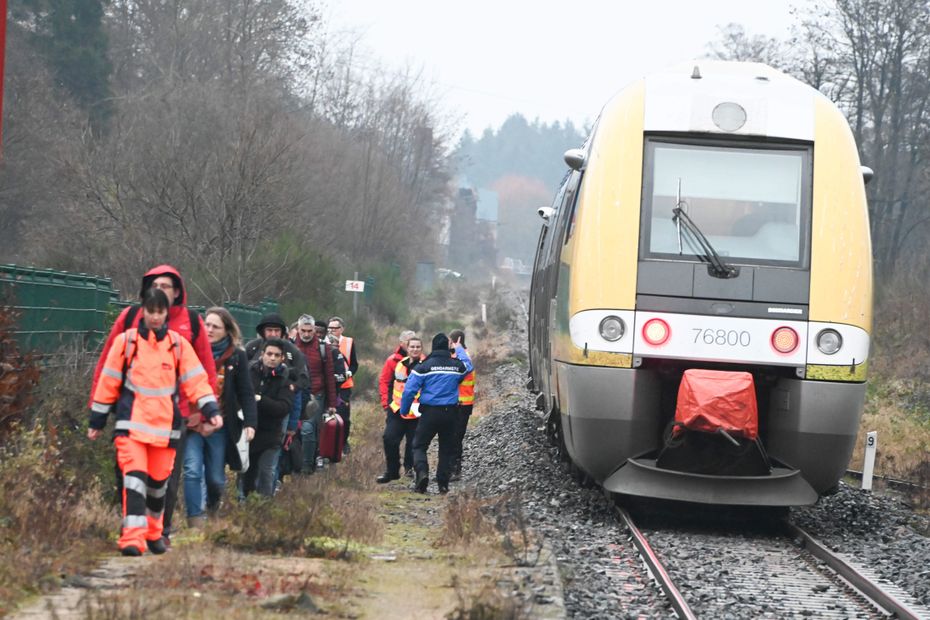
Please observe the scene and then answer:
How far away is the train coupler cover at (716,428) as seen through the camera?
9695 mm

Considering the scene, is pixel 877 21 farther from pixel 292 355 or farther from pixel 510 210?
pixel 510 210

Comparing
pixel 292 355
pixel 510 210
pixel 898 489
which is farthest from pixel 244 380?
pixel 510 210

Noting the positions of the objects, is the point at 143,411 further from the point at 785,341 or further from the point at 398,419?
the point at 398,419

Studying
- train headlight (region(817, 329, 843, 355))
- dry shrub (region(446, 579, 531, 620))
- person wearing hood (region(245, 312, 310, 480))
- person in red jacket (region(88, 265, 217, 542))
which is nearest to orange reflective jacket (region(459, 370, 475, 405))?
person wearing hood (region(245, 312, 310, 480))

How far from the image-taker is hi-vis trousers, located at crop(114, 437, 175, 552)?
756 cm

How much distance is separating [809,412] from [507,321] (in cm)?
4035

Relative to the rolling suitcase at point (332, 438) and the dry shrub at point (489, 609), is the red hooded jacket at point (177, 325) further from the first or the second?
the rolling suitcase at point (332, 438)

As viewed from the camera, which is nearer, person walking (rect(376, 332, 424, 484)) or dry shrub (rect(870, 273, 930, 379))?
person walking (rect(376, 332, 424, 484))

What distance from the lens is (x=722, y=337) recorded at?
32.8 ft

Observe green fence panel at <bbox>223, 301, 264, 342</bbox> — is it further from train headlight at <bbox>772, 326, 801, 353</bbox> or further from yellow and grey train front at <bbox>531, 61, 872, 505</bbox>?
train headlight at <bbox>772, 326, 801, 353</bbox>

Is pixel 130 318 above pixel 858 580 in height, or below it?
above

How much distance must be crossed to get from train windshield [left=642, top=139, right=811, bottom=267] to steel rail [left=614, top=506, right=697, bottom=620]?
209 centimetres

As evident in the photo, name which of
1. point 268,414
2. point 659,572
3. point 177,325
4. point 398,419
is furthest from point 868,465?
point 177,325

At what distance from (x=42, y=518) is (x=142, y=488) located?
0.66m
